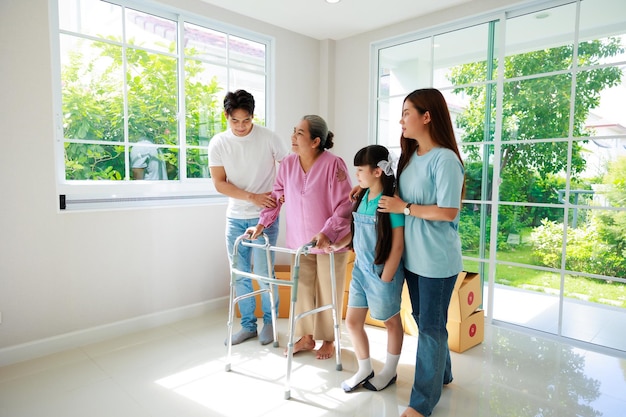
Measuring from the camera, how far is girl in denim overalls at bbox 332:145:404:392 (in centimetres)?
205

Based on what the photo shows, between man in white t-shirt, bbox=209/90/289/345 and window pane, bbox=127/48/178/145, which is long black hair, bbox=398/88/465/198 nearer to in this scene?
man in white t-shirt, bbox=209/90/289/345

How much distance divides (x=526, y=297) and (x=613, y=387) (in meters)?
1.04

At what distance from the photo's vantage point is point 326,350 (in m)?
2.77

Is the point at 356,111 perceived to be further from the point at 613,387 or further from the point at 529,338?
the point at 613,387

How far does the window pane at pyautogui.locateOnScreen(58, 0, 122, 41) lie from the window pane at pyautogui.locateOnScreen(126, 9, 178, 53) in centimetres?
9

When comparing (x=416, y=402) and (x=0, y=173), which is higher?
(x=0, y=173)

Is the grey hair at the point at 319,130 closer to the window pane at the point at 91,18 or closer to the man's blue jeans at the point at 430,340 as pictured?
the man's blue jeans at the point at 430,340

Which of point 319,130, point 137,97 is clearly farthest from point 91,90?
point 319,130

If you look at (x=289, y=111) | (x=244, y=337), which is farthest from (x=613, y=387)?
(x=289, y=111)

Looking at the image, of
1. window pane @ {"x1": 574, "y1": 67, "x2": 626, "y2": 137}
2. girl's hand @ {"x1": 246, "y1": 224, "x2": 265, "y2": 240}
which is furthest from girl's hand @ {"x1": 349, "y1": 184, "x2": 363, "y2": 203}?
window pane @ {"x1": 574, "y1": 67, "x2": 626, "y2": 137}

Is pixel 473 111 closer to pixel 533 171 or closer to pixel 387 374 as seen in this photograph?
pixel 533 171

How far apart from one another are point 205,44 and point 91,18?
917mm

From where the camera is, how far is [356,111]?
429cm

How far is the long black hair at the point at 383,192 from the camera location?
205 centimetres
